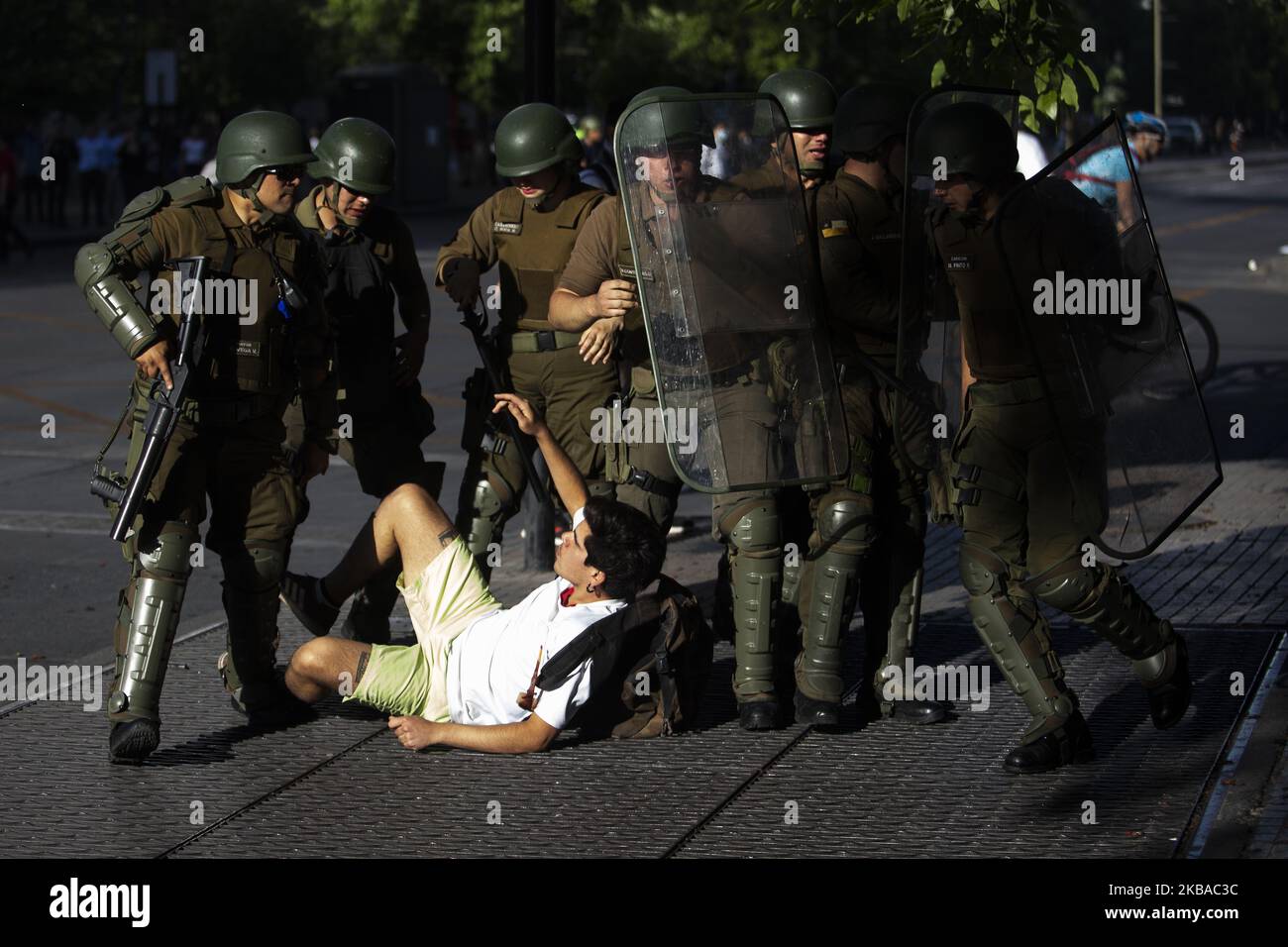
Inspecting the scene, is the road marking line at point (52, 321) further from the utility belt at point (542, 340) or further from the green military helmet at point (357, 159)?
the green military helmet at point (357, 159)

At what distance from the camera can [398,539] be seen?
6238 mm

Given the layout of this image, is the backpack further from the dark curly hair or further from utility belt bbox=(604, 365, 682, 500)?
utility belt bbox=(604, 365, 682, 500)

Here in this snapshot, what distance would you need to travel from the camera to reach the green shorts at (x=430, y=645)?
5.95 m

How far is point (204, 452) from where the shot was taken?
5.96 metres

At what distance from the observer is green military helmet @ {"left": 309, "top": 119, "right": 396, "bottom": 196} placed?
21.1ft

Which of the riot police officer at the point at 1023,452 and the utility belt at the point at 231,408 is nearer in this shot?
the riot police officer at the point at 1023,452

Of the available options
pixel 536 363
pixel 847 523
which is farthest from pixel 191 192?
pixel 847 523

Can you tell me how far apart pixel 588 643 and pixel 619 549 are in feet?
0.92

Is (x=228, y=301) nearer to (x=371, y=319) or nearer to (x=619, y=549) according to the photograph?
(x=371, y=319)

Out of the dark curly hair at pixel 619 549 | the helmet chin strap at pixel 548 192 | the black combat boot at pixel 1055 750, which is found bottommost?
the black combat boot at pixel 1055 750

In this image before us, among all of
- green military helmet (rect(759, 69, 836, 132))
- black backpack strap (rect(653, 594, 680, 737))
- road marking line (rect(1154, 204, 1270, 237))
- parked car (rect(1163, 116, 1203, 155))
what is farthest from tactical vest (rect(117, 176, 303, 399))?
parked car (rect(1163, 116, 1203, 155))

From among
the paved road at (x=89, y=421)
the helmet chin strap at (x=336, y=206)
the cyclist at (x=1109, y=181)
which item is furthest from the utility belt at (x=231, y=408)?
the cyclist at (x=1109, y=181)

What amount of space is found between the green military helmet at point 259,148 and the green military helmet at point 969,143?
1.82 metres

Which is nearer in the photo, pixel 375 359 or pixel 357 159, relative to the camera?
pixel 357 159
